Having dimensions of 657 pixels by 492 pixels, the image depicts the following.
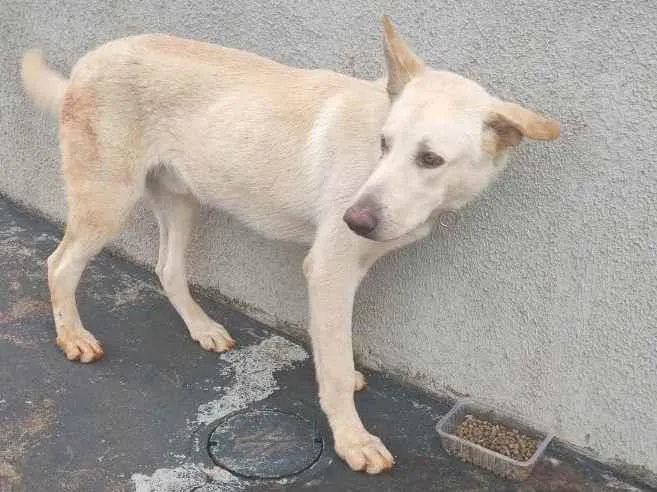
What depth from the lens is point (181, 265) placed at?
12.6 feet

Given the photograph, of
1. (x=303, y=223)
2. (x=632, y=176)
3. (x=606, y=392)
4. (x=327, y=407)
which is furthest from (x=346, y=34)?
(x=606, y=392)

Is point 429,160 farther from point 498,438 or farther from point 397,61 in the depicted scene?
point 498,438

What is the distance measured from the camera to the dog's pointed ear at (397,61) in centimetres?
254

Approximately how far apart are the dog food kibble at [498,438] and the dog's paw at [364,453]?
0.36m

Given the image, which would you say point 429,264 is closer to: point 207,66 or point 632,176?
point 632,176

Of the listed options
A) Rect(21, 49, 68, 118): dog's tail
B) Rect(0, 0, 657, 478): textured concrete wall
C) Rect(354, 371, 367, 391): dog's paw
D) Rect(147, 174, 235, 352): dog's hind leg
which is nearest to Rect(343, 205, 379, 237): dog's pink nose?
Rect(0, 0, 657, 478): textured concrete wall

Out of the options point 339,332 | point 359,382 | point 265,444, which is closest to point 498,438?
point 359,382

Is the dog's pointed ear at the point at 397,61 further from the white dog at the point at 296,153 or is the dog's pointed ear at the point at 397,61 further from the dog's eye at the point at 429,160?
the dog's eye at the point at 429,160

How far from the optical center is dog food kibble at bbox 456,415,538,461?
118 inches

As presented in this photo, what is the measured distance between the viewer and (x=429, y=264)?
3.23 meters

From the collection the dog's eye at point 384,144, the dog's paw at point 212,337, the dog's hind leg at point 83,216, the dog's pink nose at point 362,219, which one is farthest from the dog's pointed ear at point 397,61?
the dog's paw at point 212,337

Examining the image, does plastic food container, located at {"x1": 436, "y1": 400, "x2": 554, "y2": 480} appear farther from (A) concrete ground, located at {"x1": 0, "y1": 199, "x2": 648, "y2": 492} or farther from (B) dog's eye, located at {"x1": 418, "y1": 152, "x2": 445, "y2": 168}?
(B) dog's eye, located at {"x1": 418, "y1": 152, "x2": 445, "y2": 168}

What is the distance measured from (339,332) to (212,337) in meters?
1.03

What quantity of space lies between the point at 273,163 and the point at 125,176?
0.74 m
